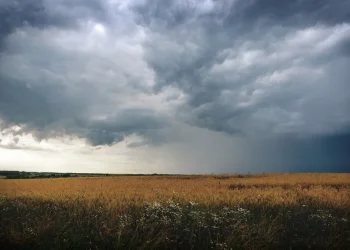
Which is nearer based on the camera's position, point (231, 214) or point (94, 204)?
point (231, 214)

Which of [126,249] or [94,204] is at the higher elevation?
[94,204]

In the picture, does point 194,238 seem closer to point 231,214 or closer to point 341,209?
point 231,214

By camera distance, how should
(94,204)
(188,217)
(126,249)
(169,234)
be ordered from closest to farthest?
(126,249), (169,234), (188,217), (94,204)

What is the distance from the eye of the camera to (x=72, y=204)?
1529cm

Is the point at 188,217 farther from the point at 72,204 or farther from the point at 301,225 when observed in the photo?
the point at 72,204

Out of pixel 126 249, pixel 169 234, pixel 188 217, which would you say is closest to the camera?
pixel 126 249

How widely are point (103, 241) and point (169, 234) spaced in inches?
82.0

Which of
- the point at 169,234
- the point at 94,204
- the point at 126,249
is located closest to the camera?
the point at 126,249

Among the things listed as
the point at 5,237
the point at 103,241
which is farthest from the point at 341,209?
the point at 5,237

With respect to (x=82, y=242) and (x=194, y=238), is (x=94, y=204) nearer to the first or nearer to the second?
(x=82, y=242)

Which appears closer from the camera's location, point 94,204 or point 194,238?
point 194,238

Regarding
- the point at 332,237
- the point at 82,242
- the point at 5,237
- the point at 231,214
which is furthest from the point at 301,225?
the point at 5,237

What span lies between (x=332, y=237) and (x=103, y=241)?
295 inches

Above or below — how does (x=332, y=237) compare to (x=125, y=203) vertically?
below
